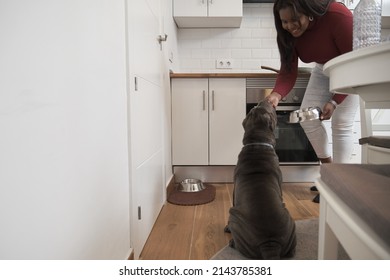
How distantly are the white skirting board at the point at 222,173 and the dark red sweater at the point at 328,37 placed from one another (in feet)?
2.91

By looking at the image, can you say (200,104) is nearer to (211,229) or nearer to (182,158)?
(182,158)

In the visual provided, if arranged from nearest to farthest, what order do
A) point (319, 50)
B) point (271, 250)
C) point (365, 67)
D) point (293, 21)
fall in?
point (365, 67)
point (271, 250)
point (293, 21)
point (319, 50)

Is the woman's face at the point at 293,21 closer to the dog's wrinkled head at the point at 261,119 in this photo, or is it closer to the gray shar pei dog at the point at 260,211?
the dog's wrinkled head at the point at 261,119

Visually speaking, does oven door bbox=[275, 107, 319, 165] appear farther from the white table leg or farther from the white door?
the white table leg

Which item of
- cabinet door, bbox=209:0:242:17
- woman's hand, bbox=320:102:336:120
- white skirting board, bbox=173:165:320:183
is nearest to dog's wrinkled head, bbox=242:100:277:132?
woman's hand, bbox=320:102:336:120

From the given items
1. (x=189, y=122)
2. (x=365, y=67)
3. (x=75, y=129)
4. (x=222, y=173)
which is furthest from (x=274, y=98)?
(x=75, y=129)

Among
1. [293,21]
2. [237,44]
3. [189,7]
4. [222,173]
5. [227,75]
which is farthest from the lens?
[237,44]

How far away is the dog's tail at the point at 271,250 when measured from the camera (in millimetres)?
945

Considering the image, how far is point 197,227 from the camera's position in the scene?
1504 mm

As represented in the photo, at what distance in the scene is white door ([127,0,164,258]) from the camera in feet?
3.64

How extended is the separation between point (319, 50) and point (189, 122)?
1105mm

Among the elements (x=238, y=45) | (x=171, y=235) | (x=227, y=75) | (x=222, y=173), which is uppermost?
(x=238, y=45)

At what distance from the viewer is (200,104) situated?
7.39ft

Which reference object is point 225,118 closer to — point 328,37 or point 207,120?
point 207,120
